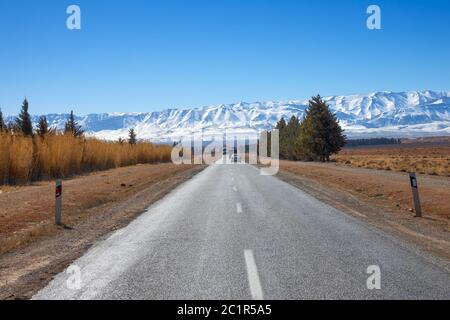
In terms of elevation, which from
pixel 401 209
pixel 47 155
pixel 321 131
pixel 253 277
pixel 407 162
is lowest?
pixel 401 209

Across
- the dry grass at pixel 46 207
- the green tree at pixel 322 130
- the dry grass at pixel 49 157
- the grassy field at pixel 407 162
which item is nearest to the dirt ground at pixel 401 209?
the dry grass at pixel 46 207

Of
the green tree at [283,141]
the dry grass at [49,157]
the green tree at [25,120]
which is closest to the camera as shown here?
the dry grass at [49,157]

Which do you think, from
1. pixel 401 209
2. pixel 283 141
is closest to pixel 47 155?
pixel 401 209

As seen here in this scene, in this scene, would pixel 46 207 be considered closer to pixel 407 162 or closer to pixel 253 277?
pixel 253 277

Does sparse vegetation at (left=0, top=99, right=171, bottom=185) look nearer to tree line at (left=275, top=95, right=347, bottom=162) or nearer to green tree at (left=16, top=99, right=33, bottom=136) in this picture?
green tree at (left=16, top=99, right=33, bottom=136)

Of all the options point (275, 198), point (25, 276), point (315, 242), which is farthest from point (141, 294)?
point (275, 198)

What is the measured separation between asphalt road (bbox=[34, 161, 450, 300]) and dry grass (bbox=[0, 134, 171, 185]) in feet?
40.9

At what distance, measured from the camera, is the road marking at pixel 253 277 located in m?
6.01

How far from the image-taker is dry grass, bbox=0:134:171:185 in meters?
23.1

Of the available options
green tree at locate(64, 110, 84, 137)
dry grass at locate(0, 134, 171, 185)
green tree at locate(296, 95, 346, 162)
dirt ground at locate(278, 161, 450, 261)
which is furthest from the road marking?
green tree at locate(296, 95, 346, 162)

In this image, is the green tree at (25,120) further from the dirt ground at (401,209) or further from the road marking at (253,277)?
the road marking at (253,277)

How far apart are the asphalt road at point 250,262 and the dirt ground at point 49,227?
0.43 metres

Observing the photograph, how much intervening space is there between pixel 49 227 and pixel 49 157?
53.9ft

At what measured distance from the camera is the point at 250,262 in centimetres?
782
